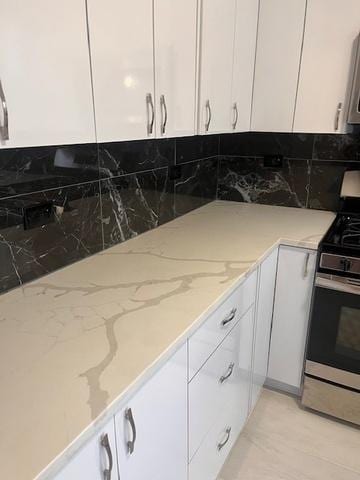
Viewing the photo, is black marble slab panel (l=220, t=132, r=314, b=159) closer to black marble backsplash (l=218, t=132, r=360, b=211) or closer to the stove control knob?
black marble backsplash (l=218, t=132, r=360, b=211)

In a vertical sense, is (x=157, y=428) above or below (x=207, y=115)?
below

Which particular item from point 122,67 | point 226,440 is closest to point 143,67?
point 122,67

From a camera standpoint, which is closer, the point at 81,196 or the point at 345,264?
the point at 81,196

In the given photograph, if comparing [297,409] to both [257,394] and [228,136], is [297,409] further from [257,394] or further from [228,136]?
[228,136]

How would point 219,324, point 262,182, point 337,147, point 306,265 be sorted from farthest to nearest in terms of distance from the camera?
point 262,182
point 337,147
point 306,265
point 219,324

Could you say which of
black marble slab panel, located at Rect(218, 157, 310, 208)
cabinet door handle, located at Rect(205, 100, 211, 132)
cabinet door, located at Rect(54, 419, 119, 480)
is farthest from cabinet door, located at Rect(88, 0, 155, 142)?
black marble slab panel, located at Rect(218, 157, 310, 208)

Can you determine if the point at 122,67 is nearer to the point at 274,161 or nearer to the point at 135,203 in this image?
the point at 135,203

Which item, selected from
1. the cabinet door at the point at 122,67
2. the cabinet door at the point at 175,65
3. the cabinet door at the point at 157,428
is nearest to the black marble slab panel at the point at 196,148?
the cabinet door at the point at 175,65

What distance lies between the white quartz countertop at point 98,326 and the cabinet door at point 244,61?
0.63 m

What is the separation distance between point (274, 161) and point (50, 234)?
5.10ft

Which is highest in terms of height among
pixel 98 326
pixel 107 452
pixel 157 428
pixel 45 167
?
pixel 45 167

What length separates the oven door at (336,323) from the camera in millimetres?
1698

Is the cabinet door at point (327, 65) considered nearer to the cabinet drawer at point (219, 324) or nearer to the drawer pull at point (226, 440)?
the cabinet drawer at point (219, 324)

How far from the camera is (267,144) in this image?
2350 millimetres
